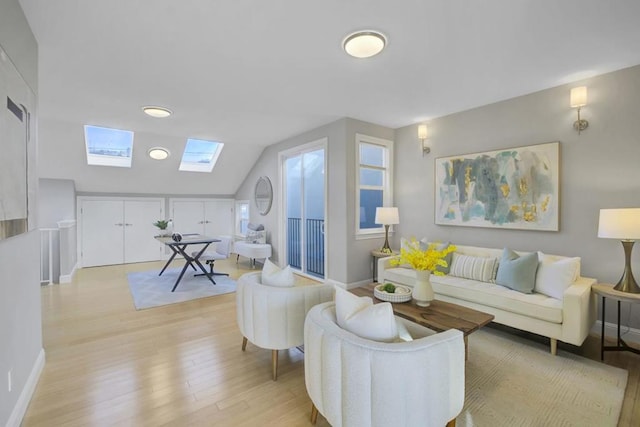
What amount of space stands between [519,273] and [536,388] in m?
1.12

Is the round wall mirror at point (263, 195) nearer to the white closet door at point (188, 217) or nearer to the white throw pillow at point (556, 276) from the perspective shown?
the white closet door at point (188, 217)

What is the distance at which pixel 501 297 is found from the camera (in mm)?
2766

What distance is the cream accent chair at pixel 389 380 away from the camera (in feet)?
4.11

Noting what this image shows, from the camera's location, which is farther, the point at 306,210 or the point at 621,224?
the point at 306,210

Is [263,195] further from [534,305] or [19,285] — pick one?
[534,305]

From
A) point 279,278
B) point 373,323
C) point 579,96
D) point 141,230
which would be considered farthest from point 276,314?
point 141,230

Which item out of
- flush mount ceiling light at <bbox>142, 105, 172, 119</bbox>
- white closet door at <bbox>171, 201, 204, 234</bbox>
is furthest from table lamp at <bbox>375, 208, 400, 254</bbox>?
white closet door at <bbox>171, 201, 204, 234</bbox>

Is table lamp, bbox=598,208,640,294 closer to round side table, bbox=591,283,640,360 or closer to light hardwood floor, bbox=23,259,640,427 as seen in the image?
round side table, bbox=591,283,640,360

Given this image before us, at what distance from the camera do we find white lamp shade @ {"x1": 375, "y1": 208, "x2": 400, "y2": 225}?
4.25 meters

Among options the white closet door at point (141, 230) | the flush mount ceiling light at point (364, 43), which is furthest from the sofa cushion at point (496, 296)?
the white closet door at point (141, 230)

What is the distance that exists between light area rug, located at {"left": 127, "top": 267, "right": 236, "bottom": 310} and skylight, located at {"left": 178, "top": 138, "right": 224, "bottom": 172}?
2.39 meters

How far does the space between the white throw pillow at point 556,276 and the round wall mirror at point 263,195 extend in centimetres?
456

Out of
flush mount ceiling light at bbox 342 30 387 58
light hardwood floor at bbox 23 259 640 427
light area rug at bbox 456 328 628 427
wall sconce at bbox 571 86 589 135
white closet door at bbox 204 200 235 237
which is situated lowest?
light area rug at bbox 456 328 628 427

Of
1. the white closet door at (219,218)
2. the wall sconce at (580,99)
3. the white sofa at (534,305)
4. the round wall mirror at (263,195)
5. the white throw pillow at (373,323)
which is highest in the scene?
the wall sconce at (580,99)
